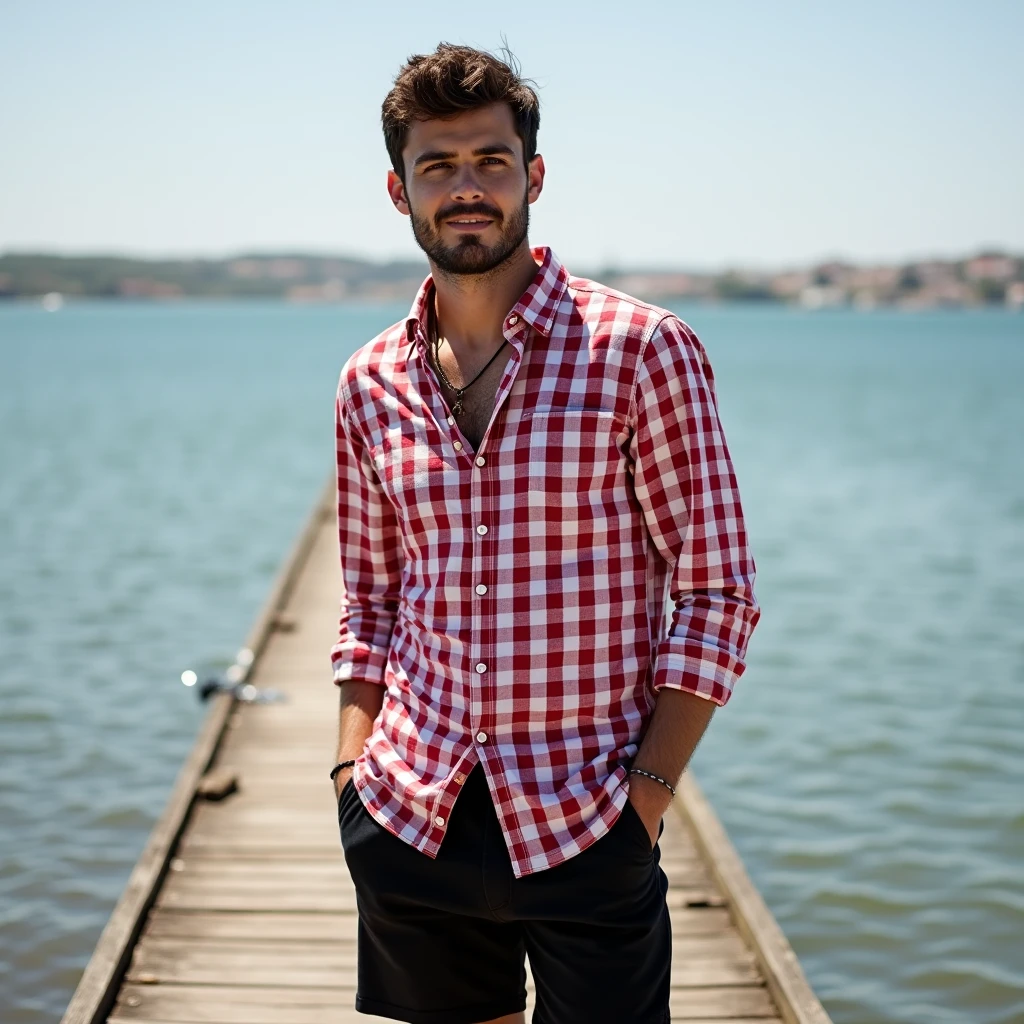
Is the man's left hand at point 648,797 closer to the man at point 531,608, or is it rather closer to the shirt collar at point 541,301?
the man at point 531,608

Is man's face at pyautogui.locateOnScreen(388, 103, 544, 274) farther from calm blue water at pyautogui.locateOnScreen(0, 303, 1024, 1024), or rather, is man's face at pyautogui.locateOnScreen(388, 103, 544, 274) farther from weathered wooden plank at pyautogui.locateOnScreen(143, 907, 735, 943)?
calm blue water at pyautogui.locateOnScreen(0, 303, 1024, 1024)

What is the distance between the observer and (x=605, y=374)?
7.16 feet

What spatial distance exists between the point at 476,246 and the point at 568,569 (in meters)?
0.60

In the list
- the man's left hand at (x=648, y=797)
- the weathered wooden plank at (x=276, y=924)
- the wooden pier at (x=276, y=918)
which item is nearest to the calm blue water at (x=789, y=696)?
the wooden pier at (x=276, y=918)

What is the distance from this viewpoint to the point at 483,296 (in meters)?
2.34

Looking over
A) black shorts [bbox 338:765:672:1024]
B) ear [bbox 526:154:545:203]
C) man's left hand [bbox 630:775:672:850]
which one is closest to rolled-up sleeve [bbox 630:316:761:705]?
man's left hand [bbox 630:775:672:850]

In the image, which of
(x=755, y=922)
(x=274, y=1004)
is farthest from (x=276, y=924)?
(x=755, y=922)

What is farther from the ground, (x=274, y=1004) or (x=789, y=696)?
(x=274, y=1004)

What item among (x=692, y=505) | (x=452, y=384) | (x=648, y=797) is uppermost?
(x=452, y=384)

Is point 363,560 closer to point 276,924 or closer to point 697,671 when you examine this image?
point 697,671

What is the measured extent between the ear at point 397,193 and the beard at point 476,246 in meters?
0.13

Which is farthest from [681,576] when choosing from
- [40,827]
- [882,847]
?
[40,827]

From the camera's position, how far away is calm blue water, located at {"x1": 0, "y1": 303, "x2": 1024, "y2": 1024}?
5617 mm

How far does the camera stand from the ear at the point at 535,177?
236cm
